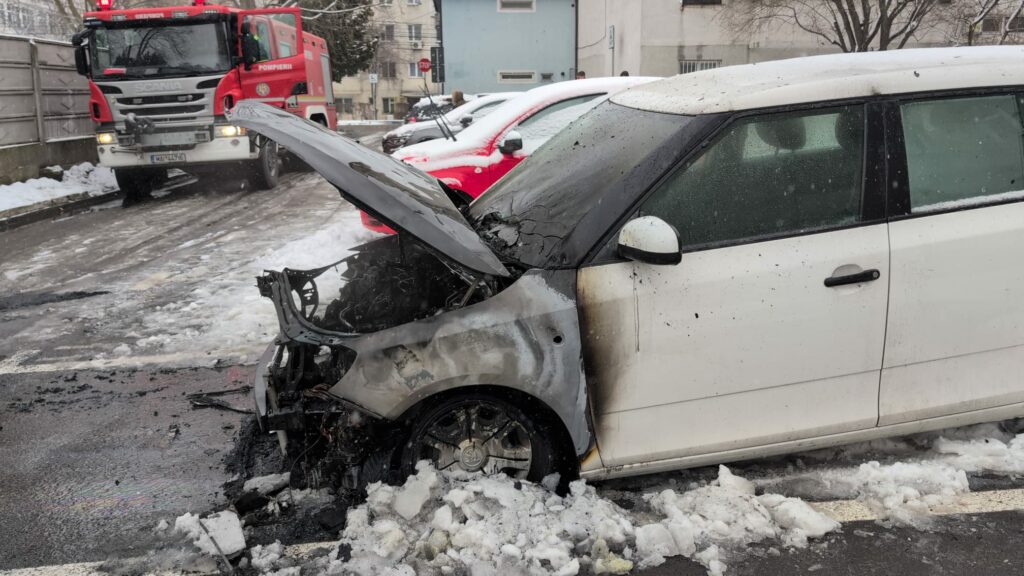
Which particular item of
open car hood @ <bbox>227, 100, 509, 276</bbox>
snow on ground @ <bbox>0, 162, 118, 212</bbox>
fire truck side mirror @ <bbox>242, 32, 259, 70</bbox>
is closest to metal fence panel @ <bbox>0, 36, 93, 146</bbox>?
snow on ground @ <bbox>0, 162, 118, 212</bbox>

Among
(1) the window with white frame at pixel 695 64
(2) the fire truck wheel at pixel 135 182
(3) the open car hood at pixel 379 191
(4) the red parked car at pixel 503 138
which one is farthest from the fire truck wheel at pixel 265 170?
(1) the window with white frame at pixel 695 64

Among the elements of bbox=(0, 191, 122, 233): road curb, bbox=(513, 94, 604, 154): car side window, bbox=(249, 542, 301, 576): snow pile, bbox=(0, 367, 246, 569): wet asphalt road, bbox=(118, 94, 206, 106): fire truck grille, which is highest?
bbox=(118, 94, 206, 106): fire truck grille

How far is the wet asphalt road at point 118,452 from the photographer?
113 inches

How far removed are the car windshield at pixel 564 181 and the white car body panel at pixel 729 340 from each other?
352 millimetres

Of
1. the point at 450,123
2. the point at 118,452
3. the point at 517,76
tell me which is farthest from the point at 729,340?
the point at 517,76

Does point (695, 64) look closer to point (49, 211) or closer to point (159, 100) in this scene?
point (159, 100)

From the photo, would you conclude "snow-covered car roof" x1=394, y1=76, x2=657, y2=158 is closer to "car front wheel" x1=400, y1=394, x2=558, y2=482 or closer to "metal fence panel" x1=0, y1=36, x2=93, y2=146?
"car front wheel" x1=400, y1=394, x2=558, y2=482

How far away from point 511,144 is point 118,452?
14.1 feet

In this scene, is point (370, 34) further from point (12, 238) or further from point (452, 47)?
point (12, 238)

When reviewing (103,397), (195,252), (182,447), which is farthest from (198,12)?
(182,447)

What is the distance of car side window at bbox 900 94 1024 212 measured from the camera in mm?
3150

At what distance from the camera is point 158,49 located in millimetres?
12734

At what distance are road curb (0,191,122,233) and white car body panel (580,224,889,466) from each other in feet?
35.5

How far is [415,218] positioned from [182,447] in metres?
2.03
